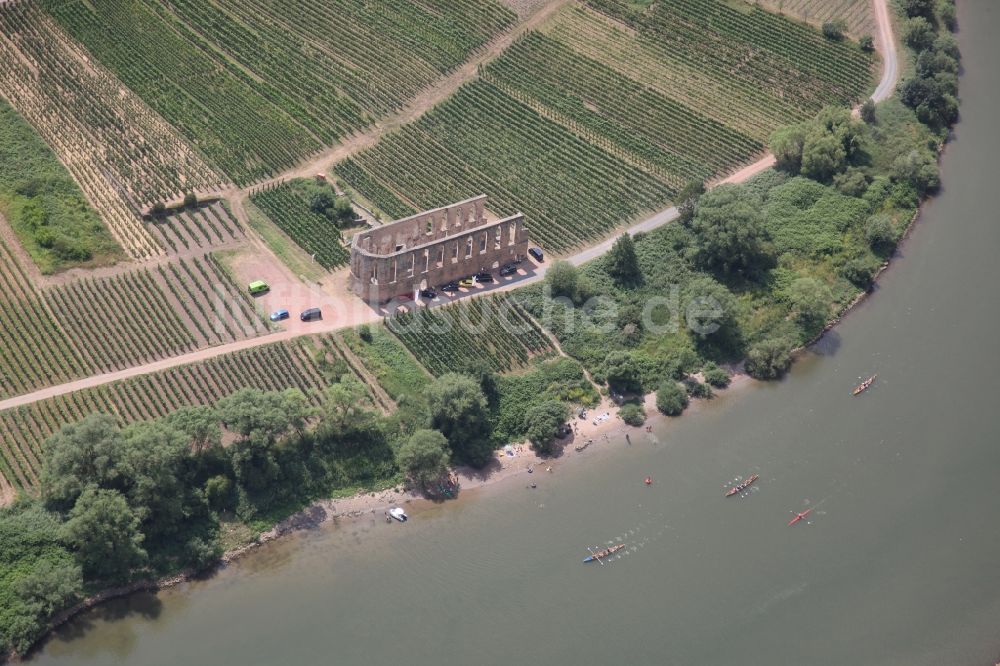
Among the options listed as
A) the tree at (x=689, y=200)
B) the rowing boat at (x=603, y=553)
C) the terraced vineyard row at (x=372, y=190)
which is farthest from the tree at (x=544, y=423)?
the tree at (x=689, y=200)

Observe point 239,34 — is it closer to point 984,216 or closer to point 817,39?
point 817,39

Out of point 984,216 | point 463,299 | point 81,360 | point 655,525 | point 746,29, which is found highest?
point 746,29

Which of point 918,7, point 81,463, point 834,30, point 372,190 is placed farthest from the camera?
point 918,7

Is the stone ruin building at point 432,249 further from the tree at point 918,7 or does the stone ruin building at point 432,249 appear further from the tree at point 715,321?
the tree at point 918,7

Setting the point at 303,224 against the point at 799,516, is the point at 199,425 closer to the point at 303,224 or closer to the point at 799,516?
the point at 303,224

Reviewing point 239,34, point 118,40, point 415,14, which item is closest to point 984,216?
point 415,14

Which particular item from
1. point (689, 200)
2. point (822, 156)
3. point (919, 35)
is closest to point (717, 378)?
point (689, 200)
